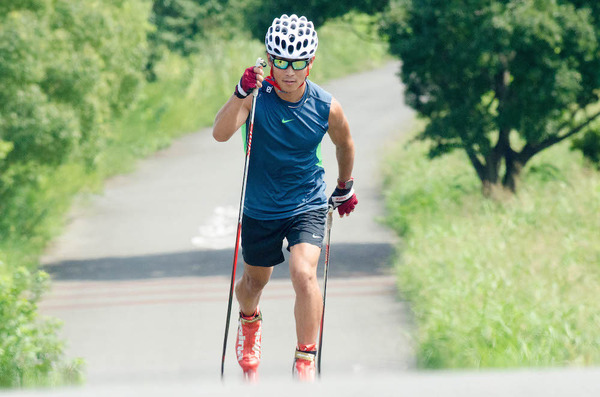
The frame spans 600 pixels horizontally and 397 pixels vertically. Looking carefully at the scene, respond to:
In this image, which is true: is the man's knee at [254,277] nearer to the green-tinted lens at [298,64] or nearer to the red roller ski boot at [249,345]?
the red roller ski boot at [249,345]

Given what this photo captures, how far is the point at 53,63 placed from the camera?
45.2ft

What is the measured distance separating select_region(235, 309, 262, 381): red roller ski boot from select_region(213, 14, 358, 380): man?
1.97 ft

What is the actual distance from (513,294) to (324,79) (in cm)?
2726

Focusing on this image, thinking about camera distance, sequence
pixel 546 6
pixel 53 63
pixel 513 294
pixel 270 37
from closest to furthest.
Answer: pixel 270 37 → pixel 513 294 → pixel 546 6 → pixel 53 63

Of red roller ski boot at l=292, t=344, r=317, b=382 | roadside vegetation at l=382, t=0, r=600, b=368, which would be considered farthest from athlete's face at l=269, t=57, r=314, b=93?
roadside vegetation at l=382, t=0, r=600, b=368

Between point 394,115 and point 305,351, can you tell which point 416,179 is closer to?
point 394,115

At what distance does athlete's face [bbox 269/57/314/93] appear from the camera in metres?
5.80

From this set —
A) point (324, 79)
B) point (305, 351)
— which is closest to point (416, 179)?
point (305, 351)

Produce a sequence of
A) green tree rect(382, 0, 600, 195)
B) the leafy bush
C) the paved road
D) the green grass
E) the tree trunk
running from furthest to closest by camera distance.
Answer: the tree trunk < green tree rect(382, 0, 600, 195) < the paved road < the green grass < the leafy bush

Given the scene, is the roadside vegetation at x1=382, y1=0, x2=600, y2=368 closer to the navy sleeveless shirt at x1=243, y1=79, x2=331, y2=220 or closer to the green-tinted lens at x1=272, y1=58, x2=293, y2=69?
the navy sleeveless shirt at x1=243, y1=79, x2=331, y2=220

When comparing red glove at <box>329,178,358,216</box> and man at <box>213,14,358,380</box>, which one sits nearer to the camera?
man at <box>213,14,358,380</box>

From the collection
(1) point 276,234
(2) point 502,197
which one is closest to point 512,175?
(2) point 502,197

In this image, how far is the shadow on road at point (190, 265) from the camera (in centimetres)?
1434

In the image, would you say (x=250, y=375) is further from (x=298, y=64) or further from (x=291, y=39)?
(x=291, y=39)
